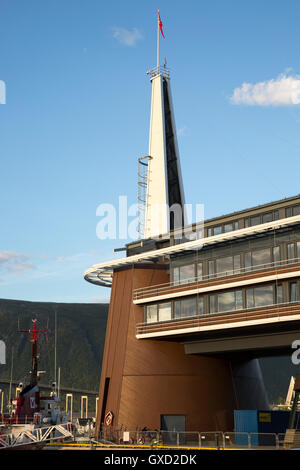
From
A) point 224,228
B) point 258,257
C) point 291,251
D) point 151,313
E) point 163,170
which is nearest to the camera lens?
point 291,251

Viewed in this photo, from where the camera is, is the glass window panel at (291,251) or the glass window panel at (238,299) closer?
the glass window panel at (291,251)

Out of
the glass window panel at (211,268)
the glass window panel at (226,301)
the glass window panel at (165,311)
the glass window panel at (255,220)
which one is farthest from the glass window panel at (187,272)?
the glass window panel at (255,220)

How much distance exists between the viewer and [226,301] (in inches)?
1997

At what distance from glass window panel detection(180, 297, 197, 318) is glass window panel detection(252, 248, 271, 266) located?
6.74 m

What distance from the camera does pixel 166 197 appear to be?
72312mm

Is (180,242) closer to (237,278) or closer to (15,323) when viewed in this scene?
(237,278)

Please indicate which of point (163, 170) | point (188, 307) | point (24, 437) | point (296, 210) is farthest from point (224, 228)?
point (24, 437)

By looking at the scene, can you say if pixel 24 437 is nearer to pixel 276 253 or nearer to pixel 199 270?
pixel 199 270

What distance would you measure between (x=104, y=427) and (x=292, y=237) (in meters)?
25.0

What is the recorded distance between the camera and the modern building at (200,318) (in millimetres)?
48344

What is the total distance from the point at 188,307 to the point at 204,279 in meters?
2.88

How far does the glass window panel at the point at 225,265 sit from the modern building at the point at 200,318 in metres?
0.09

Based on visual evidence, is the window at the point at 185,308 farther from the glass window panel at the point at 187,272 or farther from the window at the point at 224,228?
the window at the point at 224,228

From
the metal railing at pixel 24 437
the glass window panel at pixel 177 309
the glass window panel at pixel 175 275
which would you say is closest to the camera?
the metal railing at pixel 24 437
